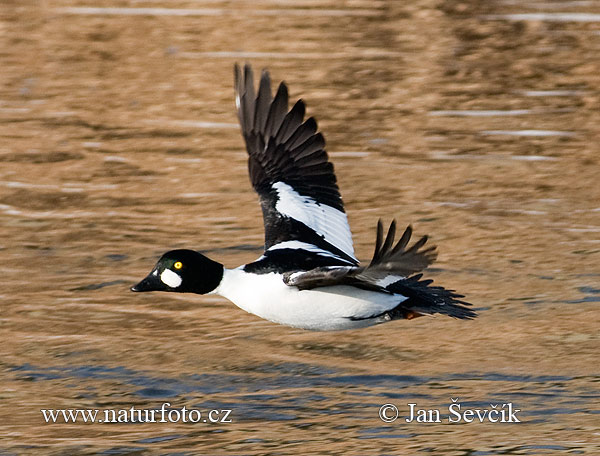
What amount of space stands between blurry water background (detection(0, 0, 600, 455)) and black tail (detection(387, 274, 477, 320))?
55 cm

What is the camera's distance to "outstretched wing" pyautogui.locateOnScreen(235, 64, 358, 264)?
694 cm

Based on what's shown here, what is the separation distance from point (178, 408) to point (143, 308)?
150cm

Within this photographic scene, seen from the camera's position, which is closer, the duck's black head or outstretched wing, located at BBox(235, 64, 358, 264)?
the duck's black head

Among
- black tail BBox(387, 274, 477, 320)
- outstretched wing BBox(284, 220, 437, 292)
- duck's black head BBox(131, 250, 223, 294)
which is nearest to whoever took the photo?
outstretched wing BBox(284, 220, 437, 292)

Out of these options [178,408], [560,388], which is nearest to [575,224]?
[560,388]

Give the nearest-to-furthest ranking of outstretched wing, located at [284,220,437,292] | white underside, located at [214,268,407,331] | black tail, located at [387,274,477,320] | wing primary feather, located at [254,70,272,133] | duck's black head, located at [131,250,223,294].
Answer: outstretched wing, located at [284,220,437,292] < white underside, located at [214,268,407,331] < black tail, located at [387,274,477,320] < duck's black head, located at [131,250,223,294] < wing primary feather, located at [254,70,272,133]

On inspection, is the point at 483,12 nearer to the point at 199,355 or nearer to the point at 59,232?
the point at 59,232

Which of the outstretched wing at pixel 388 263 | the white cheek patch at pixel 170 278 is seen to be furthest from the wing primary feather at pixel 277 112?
the outstretched wing at pixel 388 263

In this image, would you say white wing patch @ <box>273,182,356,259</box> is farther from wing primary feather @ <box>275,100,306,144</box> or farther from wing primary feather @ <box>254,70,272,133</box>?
wing primary feather @ <box>254,70,272,133</box>

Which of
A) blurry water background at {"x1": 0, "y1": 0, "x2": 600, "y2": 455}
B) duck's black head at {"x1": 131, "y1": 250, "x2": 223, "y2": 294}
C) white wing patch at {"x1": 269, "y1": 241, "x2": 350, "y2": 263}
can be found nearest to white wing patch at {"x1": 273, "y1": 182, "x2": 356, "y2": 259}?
white wing patch at {"x1": 269, "y1": 241, "x2": 350, "y2": 263}

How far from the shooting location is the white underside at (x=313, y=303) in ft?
20.3

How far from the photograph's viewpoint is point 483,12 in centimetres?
1641

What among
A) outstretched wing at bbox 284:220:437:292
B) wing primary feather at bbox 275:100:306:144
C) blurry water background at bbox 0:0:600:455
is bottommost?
blurry water background at bbox 0:0:600:455

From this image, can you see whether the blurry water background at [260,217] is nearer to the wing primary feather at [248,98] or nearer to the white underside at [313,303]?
the white underside at [313,303]
